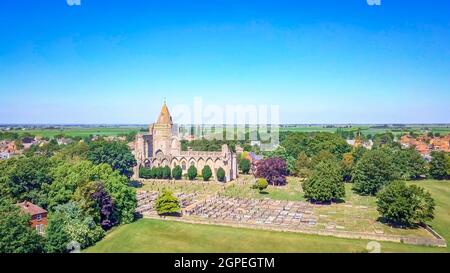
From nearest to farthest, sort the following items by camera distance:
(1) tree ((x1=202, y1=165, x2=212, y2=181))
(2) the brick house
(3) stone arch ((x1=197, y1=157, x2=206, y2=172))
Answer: (2) the brick house, (1) tree ((x1=202, y1=165, x2=212, y2=181)), (3) stone arch ((x1=197, y1=157, x2=206, y2=172))

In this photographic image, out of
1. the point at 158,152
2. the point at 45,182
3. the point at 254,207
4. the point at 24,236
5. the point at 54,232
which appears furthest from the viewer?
the point at 158,152

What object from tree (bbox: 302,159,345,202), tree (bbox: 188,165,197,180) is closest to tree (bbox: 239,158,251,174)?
tree (bbox: 188,165,197,180)

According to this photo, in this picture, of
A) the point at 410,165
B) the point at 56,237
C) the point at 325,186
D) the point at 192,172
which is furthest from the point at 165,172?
the point at 410,165

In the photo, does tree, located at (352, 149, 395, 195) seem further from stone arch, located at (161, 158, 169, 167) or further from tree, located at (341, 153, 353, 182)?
stone arch, located at (161, 158, 169, 167)

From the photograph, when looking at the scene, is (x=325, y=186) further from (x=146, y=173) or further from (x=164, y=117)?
(x=164, y=117)
